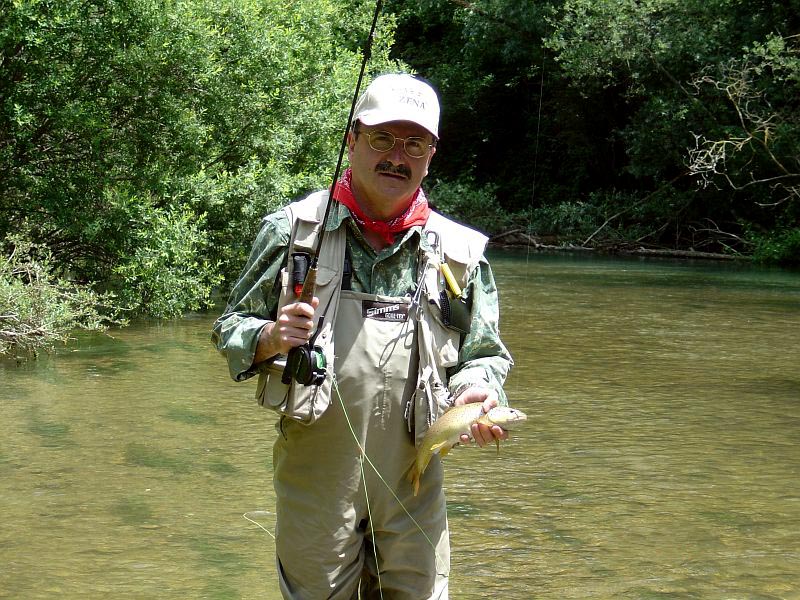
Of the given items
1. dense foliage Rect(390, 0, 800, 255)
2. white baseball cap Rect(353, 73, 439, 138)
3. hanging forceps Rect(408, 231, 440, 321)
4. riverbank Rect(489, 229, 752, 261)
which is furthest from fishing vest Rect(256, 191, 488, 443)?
riverbank Rect(489, 229, 752, 261)

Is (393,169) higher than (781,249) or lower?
higher

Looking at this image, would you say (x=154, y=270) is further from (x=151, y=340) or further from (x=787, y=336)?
(x=787, y=336)

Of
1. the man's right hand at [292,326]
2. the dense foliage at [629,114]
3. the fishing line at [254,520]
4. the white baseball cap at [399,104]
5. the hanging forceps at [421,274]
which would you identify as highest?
the dense foliage at [629,114]

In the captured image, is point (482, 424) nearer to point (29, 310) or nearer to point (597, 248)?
point (29, 310)

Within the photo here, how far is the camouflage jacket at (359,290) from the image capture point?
281 cm

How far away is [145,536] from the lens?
202 inches

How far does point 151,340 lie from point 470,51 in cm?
2515

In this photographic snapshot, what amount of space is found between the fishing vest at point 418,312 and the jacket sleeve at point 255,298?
4 cm

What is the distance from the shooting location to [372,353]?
2797 millimetres

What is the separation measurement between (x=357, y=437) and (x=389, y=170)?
0.68m

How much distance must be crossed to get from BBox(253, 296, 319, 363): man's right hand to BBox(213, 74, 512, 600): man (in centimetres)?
5

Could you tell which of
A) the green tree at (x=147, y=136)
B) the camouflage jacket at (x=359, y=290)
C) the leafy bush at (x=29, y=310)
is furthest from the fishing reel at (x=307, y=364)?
the green tree at (x=147, y=136)

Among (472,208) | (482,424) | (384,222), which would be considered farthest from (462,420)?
(472,208)

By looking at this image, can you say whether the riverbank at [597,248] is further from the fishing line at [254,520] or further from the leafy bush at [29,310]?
the fishing line at [254,520]
